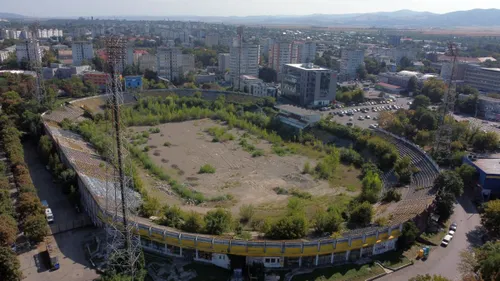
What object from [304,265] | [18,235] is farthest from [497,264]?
[18,235]

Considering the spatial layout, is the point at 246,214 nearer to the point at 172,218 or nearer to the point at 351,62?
the point at 172,218

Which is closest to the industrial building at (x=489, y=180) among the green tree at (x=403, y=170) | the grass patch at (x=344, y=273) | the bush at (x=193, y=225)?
the green tree at (x=403, y=170)

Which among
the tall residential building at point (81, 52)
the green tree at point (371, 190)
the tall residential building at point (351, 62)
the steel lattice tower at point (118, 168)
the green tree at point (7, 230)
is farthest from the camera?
the tall residential building at point (81, 52)

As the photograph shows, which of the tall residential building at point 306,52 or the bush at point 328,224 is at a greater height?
the tall residential building at point 306,52

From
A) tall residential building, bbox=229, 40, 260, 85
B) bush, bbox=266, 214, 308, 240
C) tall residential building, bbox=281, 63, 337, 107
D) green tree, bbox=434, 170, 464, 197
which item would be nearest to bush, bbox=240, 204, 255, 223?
bush, bbox=266, 214, 308, 240

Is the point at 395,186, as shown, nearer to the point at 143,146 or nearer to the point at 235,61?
the point at 143,146

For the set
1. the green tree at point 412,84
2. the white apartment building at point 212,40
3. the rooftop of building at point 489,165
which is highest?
the white apartment building at point 212,40

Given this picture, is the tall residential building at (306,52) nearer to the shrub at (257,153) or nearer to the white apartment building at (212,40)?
the white apartment building at (212,40)

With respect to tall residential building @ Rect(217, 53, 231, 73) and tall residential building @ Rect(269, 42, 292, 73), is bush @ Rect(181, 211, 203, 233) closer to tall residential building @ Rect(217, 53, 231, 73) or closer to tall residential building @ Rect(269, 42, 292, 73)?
tall residential building @ Rect(269, 42, 292, 73)
